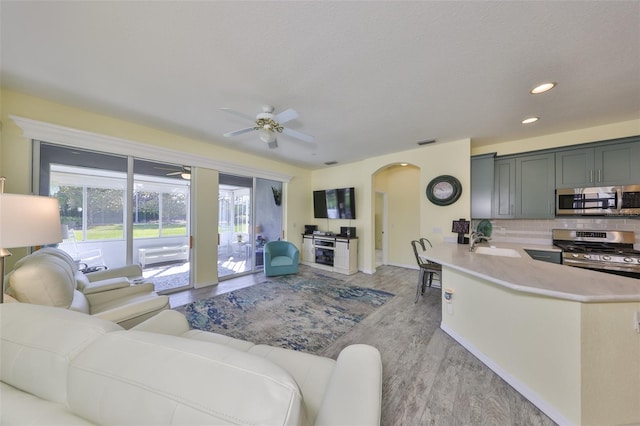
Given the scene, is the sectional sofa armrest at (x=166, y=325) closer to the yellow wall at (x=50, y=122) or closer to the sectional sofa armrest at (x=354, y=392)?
the sectional sofa armrest at (x=354, y=392)

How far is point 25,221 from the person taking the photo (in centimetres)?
128

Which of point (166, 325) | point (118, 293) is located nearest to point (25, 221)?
point (166, 325)

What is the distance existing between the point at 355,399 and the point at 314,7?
2147 mm

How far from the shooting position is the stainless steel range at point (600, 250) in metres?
2.59

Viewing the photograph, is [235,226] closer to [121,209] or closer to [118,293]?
[121,209]

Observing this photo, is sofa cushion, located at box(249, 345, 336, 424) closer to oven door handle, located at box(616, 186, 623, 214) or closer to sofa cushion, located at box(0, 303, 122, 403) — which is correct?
sofa cushion, located at box(0, 303, 122, 403)

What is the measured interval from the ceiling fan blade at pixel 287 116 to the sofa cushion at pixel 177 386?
212 centimetres

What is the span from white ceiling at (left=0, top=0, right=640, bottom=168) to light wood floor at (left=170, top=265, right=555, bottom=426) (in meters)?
2.66

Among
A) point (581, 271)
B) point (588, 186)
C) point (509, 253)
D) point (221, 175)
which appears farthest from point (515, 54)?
point (221, 175)

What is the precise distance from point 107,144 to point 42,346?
132 inches

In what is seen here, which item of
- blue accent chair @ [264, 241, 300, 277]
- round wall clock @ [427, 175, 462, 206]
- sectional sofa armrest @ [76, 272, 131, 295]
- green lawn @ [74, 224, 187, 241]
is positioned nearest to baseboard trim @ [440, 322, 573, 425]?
round wall clock @ [427, 175, 462, 206]

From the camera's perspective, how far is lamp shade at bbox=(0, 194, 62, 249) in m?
1.22

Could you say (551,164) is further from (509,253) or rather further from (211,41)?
(211,41)

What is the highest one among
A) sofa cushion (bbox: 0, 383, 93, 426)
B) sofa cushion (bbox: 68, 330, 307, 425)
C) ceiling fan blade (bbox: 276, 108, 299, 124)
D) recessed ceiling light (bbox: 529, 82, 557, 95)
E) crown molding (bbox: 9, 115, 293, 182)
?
recessed ceiling light (bbox: 529, 82, 557, 95)
